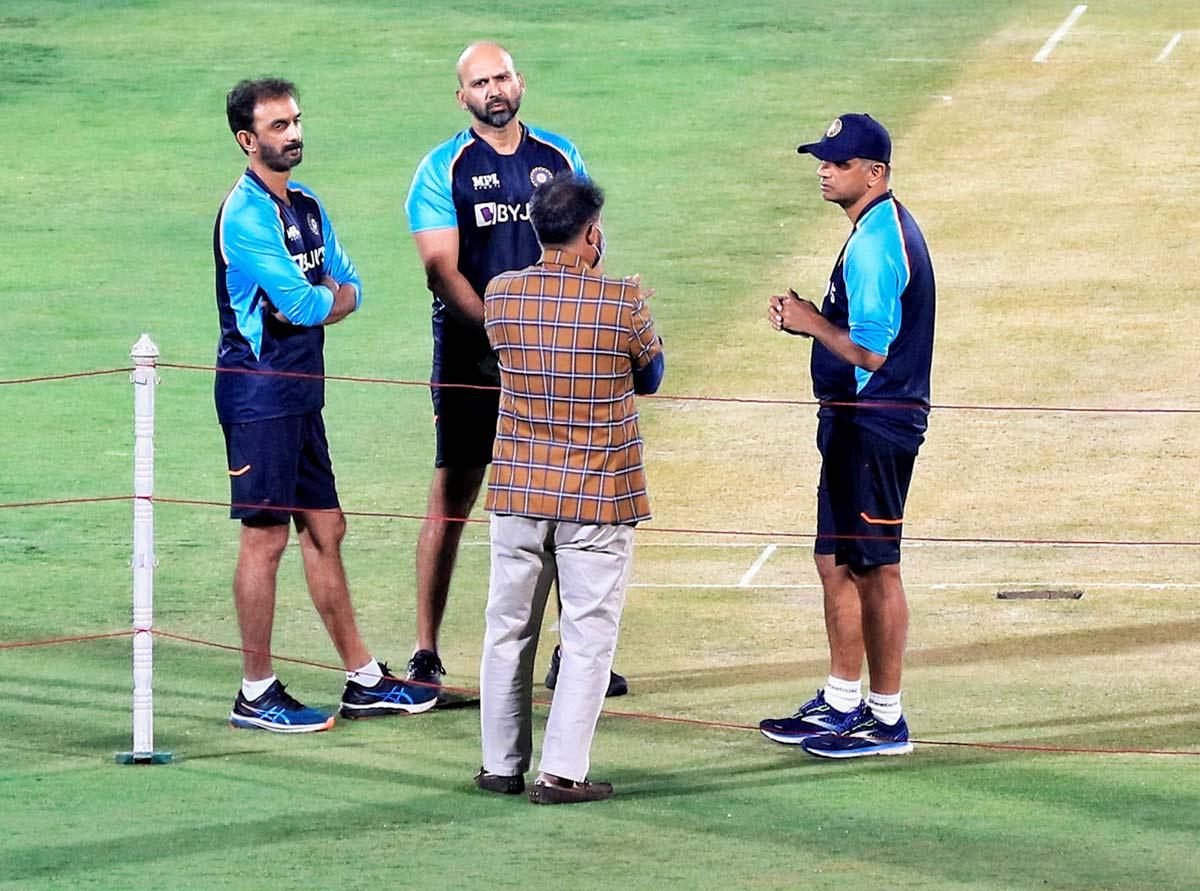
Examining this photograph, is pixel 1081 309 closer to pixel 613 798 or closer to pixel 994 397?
pixel 994 397

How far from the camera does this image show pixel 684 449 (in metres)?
13.6

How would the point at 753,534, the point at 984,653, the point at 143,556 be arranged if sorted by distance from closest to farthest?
the point at 143,556
the point at 984,653
the point at 753,534

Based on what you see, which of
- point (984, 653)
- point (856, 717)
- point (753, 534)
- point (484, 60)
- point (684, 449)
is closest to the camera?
point (856, 717)

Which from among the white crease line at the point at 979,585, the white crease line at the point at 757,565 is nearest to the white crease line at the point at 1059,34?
the white crease line at the point at 757,565

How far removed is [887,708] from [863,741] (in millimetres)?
130

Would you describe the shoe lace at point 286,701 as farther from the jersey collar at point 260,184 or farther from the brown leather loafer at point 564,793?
the jersey collar at point 260,184

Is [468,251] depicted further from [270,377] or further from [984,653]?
[984,653]

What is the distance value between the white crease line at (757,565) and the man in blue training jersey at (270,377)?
264 cm

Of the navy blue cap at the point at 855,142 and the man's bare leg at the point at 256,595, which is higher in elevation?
the navy blue cap at the point at 855,142

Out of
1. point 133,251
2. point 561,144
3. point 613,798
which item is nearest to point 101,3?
point 133,251

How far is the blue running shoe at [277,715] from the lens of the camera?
847 centimetres

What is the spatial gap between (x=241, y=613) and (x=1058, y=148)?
12.7 m

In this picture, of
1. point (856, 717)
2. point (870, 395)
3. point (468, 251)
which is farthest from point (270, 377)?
point (856, 717)

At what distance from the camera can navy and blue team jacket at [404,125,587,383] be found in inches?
353
